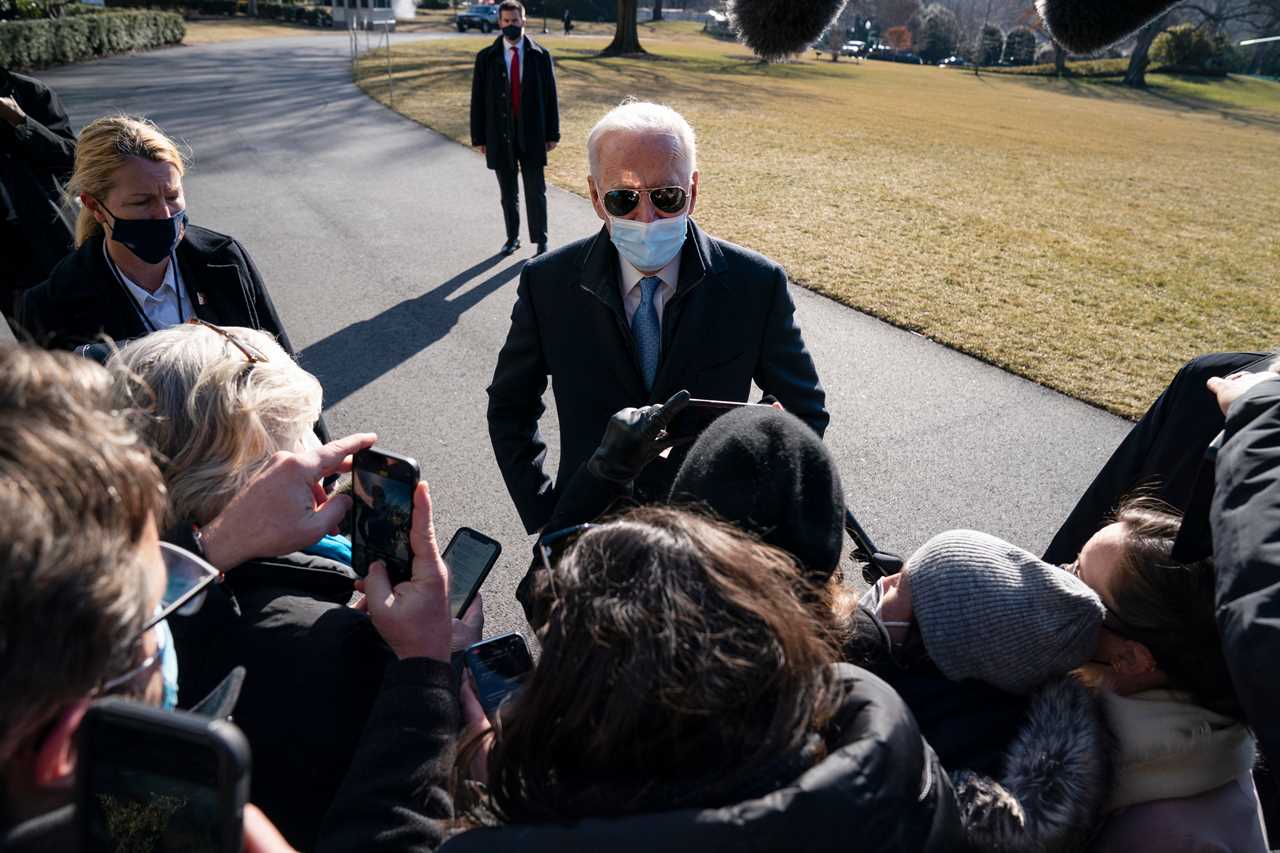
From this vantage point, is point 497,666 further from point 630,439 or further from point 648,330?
point 648,330

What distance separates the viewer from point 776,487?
4.37 feet

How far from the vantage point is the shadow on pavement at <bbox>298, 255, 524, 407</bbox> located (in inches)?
230

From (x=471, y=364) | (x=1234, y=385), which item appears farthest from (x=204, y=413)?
(x=471, y=364)

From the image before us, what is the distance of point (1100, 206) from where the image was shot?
13188 mm

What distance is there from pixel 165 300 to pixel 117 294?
168mm

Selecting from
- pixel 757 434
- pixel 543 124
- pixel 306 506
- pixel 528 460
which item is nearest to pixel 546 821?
pixel 757 434

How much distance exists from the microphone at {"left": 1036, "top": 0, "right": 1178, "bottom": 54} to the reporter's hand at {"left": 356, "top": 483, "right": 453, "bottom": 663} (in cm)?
117

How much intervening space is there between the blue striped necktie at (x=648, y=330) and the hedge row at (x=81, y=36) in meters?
21.6

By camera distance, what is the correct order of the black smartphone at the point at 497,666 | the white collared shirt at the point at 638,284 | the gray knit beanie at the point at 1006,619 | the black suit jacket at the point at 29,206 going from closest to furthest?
the gray knit beanie at the point at 1006,619, the black smartphone at the point at 497,666, the white collared shirt at the point at 638,284, the black suit jacket at the point at 29,206

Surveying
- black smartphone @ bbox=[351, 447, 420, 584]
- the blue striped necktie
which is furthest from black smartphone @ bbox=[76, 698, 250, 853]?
the blue striped necktie

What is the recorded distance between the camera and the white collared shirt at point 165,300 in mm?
3260

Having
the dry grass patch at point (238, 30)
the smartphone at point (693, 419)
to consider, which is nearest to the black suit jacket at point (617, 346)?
the smartphone at point (693, 419)

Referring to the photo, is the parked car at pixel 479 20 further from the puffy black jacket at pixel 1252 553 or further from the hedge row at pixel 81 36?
the puffy black jacket at pixel 1252 553

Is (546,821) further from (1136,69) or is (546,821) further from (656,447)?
(1136,69)
